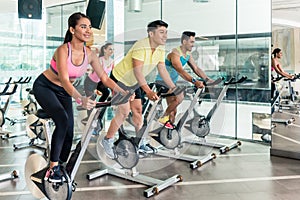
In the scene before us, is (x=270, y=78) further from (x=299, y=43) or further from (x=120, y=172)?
(x=120, y=172)

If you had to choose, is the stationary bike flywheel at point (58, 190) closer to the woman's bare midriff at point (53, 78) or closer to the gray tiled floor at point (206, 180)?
the gray tiled floor at point (206, 180)

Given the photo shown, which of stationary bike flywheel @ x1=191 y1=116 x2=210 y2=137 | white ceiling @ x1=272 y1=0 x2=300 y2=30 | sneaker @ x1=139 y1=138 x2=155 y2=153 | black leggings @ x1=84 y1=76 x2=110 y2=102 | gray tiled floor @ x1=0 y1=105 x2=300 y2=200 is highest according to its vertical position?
white ceiling @ x1=272 y1=0 x2=300 y2=30

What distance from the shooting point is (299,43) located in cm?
477

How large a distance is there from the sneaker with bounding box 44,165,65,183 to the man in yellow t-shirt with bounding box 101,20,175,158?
3.37 ft

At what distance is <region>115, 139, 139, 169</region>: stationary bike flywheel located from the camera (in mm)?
3406

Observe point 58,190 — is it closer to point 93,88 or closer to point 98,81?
point 98,81

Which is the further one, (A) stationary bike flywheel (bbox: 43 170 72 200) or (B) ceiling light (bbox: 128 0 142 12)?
(B) ceiling light (bbox: 128 0 142 12)

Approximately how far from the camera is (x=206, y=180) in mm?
3461

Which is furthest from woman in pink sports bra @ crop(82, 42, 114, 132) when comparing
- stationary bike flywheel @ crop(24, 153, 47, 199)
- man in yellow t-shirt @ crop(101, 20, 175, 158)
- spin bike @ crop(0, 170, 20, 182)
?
stationary bike flywheel @ crop(24, 153, 47, 199)

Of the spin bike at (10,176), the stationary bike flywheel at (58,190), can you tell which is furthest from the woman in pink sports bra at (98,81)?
the stationary bike flywheel at (58,190)

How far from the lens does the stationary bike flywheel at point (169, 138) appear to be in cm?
411

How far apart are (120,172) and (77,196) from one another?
2.32ft

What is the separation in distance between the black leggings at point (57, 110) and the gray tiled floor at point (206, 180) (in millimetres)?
658

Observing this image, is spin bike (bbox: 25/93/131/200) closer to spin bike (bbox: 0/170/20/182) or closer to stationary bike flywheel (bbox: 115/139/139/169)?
spin bike (bbox: 0/170/20/182)
